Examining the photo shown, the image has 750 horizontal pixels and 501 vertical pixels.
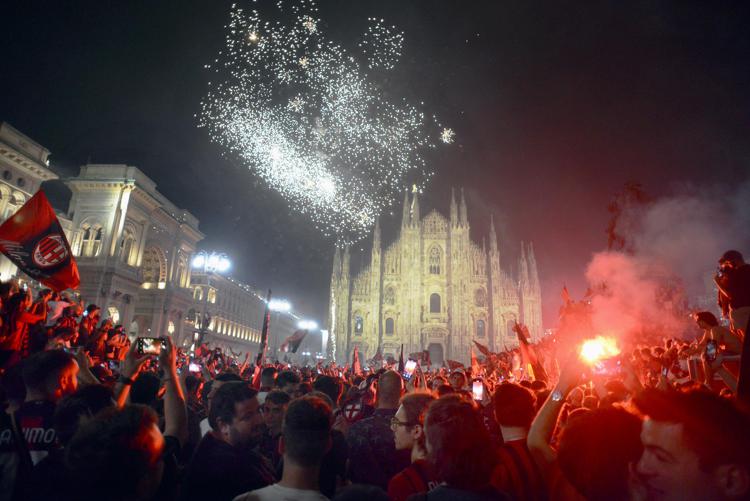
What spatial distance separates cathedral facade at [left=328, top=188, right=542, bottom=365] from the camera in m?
45.8

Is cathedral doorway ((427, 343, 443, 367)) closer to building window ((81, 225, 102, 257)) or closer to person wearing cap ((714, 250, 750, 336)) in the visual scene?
building window ((81, 225, 102, 257))


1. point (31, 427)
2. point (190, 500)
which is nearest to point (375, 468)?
point (190, 500)

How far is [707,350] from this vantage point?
463cm

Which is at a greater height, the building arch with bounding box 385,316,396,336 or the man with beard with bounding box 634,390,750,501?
the building arch with bounding box 385,316,396,336

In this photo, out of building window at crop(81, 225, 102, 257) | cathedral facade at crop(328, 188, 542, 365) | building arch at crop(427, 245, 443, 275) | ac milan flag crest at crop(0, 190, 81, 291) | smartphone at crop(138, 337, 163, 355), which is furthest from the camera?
building arch at crop(427, 245, 443, 275)

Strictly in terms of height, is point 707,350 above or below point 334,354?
below

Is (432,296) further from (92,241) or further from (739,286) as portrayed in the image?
(739,286)

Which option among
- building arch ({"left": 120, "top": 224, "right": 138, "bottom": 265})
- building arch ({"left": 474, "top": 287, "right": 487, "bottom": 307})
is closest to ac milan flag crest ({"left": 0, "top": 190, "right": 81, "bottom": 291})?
building arch ({"left": 120, "top": 224, "right": 138, "bottom": 265})

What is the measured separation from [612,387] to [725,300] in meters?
1.70

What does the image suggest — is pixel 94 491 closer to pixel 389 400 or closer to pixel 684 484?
pixel 684 484

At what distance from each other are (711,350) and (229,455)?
17.2ft

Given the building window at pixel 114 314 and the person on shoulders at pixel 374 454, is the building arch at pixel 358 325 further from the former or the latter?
the person on shoulders at pixel 374 454

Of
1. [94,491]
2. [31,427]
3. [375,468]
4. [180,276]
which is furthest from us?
[180,276]

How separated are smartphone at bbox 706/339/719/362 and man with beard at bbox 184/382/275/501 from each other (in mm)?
4931
